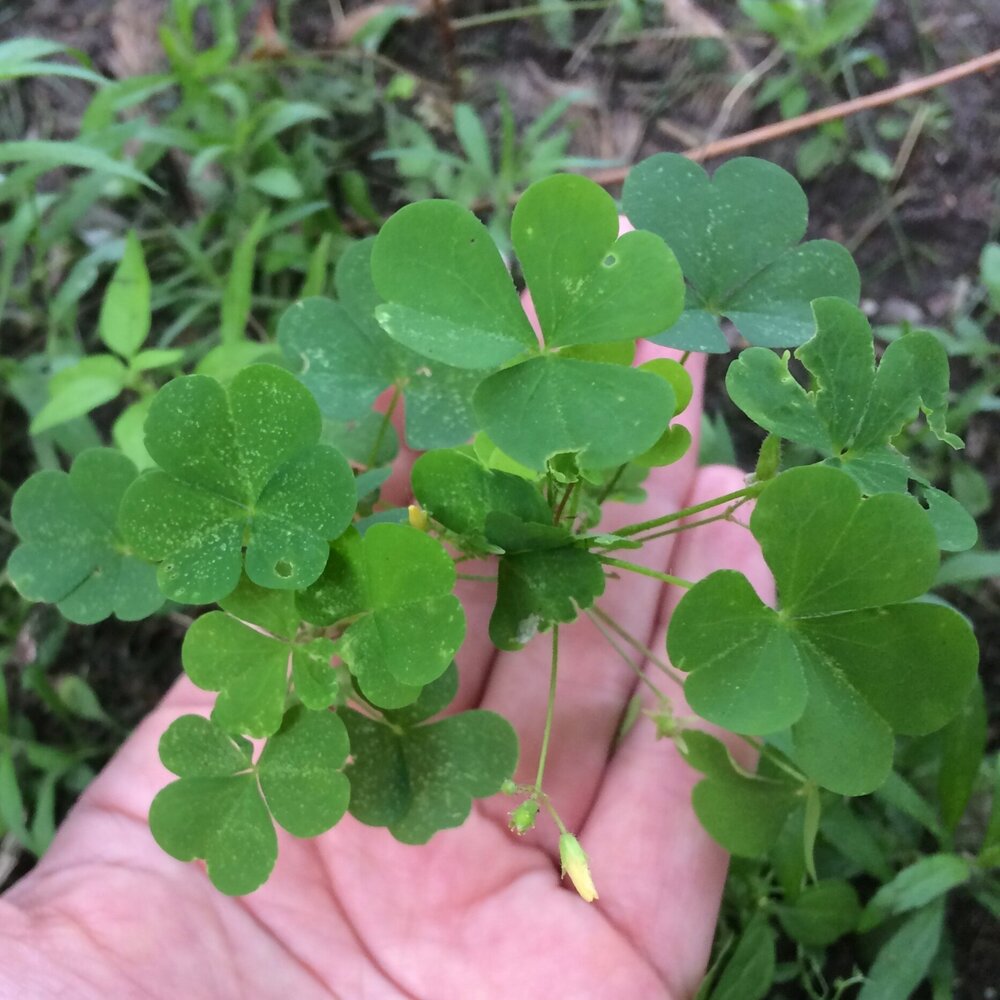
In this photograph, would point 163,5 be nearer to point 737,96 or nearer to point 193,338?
point 193,338

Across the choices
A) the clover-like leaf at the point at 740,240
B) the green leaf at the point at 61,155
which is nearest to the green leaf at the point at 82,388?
the green leaf at the point at 61,155

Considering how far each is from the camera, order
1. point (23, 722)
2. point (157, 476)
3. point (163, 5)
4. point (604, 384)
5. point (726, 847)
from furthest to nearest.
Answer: point (163, 5) < point (23, 722) < point (726, 847) < point (157, 476) < point (604, 384)

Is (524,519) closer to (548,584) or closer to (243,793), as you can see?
(548,584)

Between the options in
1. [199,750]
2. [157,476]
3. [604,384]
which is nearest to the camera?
[604,384]

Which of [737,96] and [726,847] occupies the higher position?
[737,96]

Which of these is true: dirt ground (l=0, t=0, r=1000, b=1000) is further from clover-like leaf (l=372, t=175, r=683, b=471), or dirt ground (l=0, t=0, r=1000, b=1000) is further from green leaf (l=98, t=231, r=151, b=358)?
clover-like leaf (l=372, t=175, r=683, b=471)

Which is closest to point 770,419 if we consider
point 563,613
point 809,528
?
point 809,528
